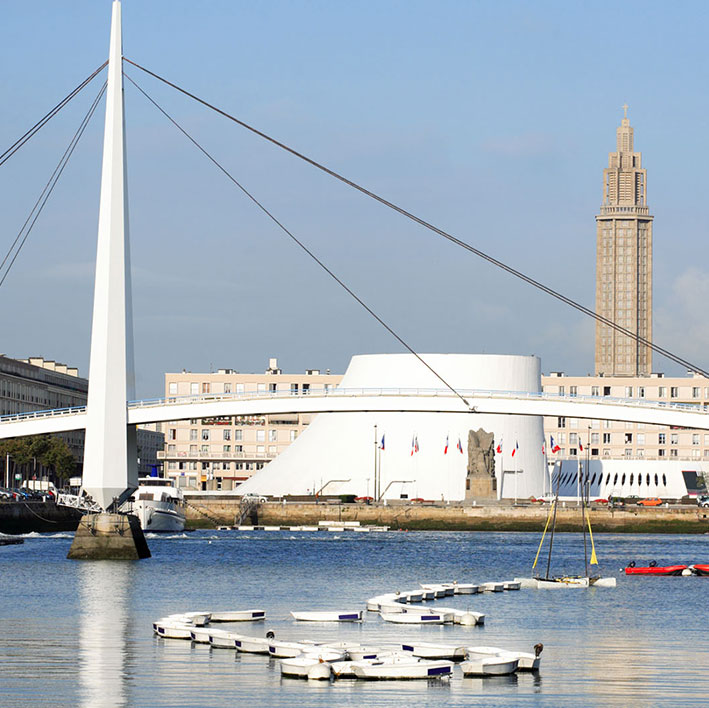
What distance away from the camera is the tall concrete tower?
14725 centimetres

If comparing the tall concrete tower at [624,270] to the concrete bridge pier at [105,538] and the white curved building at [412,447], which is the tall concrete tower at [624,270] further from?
the concrete bridge pier at [105,538]

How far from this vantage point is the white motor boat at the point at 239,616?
1093 inches

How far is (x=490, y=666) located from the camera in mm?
21859

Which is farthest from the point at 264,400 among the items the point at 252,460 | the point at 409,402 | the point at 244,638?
the point at 252,460

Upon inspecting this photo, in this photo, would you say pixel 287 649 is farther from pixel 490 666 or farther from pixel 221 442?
pixel 221 442

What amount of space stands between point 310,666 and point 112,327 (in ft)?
60.2

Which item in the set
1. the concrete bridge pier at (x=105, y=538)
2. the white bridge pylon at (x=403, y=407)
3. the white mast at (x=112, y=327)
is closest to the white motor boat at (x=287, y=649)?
the white mast at (x=112, y=327)

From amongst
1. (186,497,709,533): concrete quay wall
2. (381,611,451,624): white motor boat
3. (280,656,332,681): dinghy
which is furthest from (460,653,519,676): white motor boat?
(186,497,709,533): concrete quay wall

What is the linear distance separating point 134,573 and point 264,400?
9632 millimetres

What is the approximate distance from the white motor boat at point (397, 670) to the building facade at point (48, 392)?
62.9 m

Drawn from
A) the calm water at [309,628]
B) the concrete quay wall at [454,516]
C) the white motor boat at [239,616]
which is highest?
the concrete quay wall at [454,516]

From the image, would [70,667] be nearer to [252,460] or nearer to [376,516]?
[376,516]

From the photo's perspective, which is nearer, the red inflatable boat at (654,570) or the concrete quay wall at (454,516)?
the red inflatable boat at (654,570)

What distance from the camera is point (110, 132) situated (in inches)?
1538
